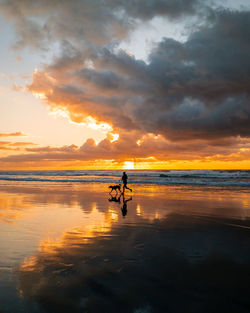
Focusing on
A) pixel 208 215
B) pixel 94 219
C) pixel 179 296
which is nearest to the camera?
pixel 179 296

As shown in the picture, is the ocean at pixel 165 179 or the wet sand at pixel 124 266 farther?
the ocean at pixel 165 179

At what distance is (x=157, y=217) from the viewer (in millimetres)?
11547

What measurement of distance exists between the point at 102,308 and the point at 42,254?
2952 millimetres

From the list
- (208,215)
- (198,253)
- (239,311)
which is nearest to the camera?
(239,311)

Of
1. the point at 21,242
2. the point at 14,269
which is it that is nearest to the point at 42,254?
the point at 14,269

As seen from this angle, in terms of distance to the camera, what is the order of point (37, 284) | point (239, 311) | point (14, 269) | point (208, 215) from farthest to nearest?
point (208, 215)
point (14, 269)
point (37, 284)
point (239, 311)

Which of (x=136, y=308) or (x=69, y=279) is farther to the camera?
(x=69, y=279)

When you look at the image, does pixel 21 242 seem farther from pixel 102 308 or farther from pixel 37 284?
pixel 102 308

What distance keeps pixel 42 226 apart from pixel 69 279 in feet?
17.0

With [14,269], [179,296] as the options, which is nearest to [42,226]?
[14,269]

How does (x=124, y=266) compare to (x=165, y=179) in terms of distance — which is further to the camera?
(x=165, y=179)

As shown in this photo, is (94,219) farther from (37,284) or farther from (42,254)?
(37,284)

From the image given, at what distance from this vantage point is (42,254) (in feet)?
20.5

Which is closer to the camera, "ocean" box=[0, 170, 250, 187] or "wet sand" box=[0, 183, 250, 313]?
"wet sand" box=[0, 183, 250, 313]
